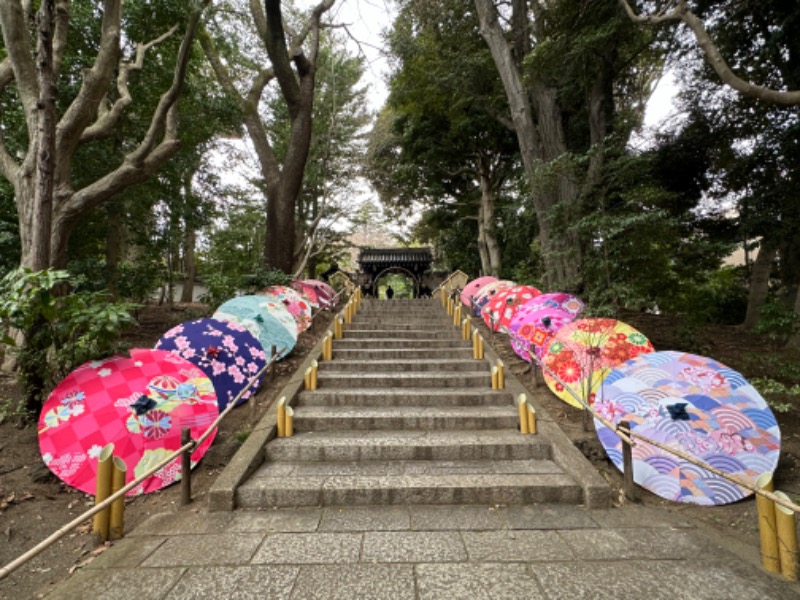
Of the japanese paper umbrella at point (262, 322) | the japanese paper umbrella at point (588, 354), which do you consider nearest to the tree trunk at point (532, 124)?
the japanese paper umbrella at point (588, 354)

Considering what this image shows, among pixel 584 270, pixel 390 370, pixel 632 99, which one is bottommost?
pixel 390 370

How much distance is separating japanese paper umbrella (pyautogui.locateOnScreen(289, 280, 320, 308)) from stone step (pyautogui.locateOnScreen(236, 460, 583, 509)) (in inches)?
254

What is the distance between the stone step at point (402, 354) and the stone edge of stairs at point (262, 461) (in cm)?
172

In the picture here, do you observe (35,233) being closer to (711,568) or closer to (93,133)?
(93,133)

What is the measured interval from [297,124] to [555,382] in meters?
9.90

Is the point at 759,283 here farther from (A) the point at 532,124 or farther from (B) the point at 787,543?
(B) the point at 787,543

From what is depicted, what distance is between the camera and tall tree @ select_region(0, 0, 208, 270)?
13.6 feet

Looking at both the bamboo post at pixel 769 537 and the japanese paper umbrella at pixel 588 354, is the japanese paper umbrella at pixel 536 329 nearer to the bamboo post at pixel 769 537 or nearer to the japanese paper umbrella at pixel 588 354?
the japanese paper umbrella at pixel 588 354

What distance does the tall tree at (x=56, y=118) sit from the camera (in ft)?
13.6

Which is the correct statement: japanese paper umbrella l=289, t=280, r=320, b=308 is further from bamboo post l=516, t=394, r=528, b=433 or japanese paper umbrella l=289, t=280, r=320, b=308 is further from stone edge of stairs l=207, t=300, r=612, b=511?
bamboo post l=516, t=394, r=528, b=433

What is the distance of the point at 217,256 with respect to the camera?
1630 cm

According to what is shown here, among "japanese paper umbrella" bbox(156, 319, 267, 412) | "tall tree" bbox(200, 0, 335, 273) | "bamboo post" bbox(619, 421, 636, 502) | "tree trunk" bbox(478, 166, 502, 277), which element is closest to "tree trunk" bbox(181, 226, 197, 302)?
"tall tree" bbox(200, 0, 335, 273)

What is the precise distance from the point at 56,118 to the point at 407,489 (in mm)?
7022

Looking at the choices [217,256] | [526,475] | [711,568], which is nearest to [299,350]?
[526,475]
